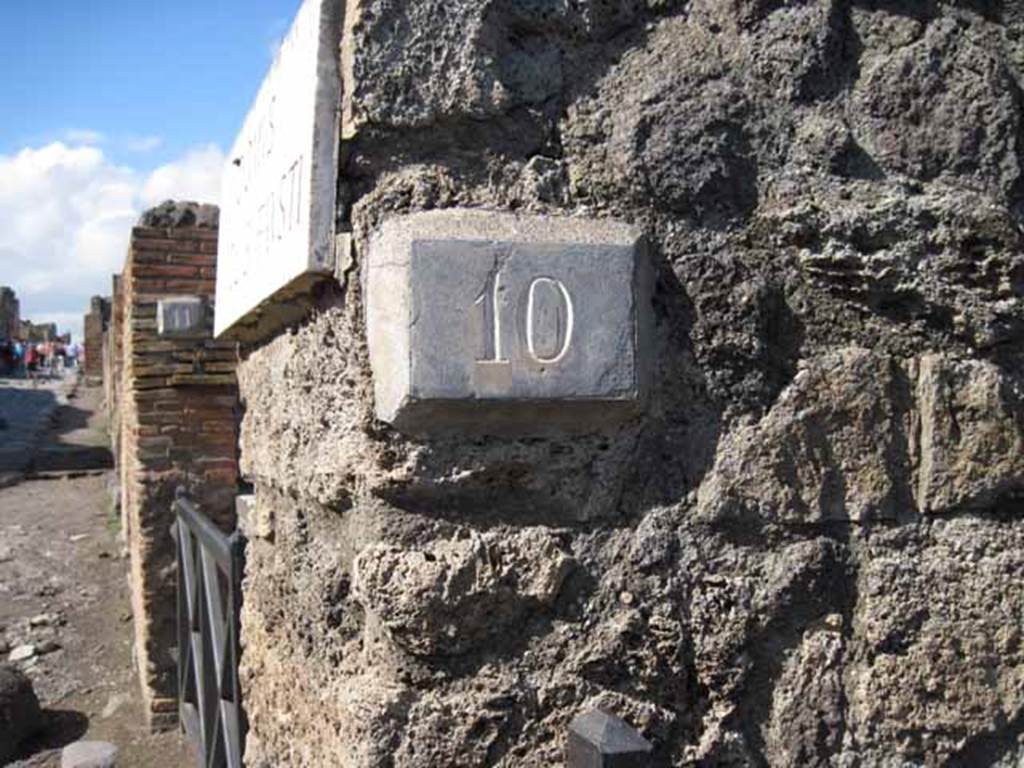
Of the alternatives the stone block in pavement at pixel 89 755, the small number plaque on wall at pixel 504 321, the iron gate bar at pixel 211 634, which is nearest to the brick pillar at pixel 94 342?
the stone block in pavement at pixel 89 755

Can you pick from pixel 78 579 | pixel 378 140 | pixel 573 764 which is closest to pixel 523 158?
pixel 378 140

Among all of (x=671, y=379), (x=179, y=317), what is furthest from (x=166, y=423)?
(x=671, y=379)

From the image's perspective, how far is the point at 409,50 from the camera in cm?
129

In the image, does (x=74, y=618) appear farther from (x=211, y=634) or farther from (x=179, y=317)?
(x=211, y=634)

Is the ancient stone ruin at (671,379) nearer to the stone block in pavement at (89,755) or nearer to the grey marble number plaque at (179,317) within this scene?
the stone block in pavement at (89,755)

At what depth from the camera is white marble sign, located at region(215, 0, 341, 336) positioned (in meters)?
1.31

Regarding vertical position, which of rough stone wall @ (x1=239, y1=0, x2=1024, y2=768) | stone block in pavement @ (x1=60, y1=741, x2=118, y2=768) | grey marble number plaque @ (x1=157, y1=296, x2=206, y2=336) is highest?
grey marble number plaque @ (x1=157, y1=296, x2=206, y2=336)

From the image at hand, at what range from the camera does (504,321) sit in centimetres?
122

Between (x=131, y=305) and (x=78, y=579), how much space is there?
120 inches

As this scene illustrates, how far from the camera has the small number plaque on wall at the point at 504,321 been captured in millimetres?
1200

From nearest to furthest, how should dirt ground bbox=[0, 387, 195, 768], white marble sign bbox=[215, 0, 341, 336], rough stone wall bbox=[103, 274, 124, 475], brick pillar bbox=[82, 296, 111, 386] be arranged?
white marble sign bbox=[215, 0, 341, 336]
dirt ground bbox=[0, 387, 195, 768]
rough stone wall bbox=[103, 274, 124, 475]
brick pillar bbox=[82, 296, 111, 386]

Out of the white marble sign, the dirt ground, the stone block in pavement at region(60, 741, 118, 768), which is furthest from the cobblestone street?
the white marble sign

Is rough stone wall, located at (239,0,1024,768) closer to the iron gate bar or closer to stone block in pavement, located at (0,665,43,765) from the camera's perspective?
the iron gate bar

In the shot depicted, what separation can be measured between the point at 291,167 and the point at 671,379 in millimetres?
585
